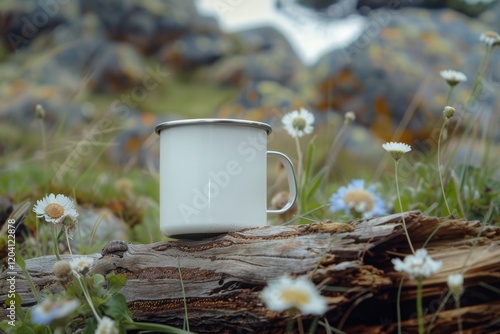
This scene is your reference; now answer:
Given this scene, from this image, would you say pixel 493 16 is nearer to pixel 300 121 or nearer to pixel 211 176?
pixel 300 121

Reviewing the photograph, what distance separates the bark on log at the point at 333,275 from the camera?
1.15 meters

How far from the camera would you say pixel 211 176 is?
4.44 feet

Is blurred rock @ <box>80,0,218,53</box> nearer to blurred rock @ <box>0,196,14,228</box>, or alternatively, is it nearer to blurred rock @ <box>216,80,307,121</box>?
blurred rock @ <box>216,80,307,121</box>

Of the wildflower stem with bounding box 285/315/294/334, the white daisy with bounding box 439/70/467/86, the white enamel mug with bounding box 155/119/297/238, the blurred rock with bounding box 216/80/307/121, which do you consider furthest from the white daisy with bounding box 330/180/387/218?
the blurred rock with bounding box 216/80/307/121

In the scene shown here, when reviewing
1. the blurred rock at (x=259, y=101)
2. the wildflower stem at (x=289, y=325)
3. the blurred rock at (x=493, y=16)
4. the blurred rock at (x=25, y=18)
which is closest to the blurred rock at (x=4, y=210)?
the wildflower stem at (x=289, y=325)

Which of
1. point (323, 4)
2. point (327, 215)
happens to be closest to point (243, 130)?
point (327, 215)

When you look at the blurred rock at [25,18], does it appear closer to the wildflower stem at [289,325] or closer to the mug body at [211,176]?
the mug body at [211,176]

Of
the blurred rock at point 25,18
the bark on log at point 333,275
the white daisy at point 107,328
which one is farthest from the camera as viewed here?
the blurred rock at point 25,18

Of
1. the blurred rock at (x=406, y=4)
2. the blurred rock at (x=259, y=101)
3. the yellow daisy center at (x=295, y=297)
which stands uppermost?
the blurred rock at (x=406, y=4)

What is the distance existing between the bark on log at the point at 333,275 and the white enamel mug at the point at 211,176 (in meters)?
0.05

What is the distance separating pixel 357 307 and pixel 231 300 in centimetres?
24

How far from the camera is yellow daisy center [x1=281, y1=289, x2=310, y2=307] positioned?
0.90m

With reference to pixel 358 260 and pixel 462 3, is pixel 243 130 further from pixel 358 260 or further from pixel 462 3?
pixel 462 3

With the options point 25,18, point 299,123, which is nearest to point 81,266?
point 299,123
